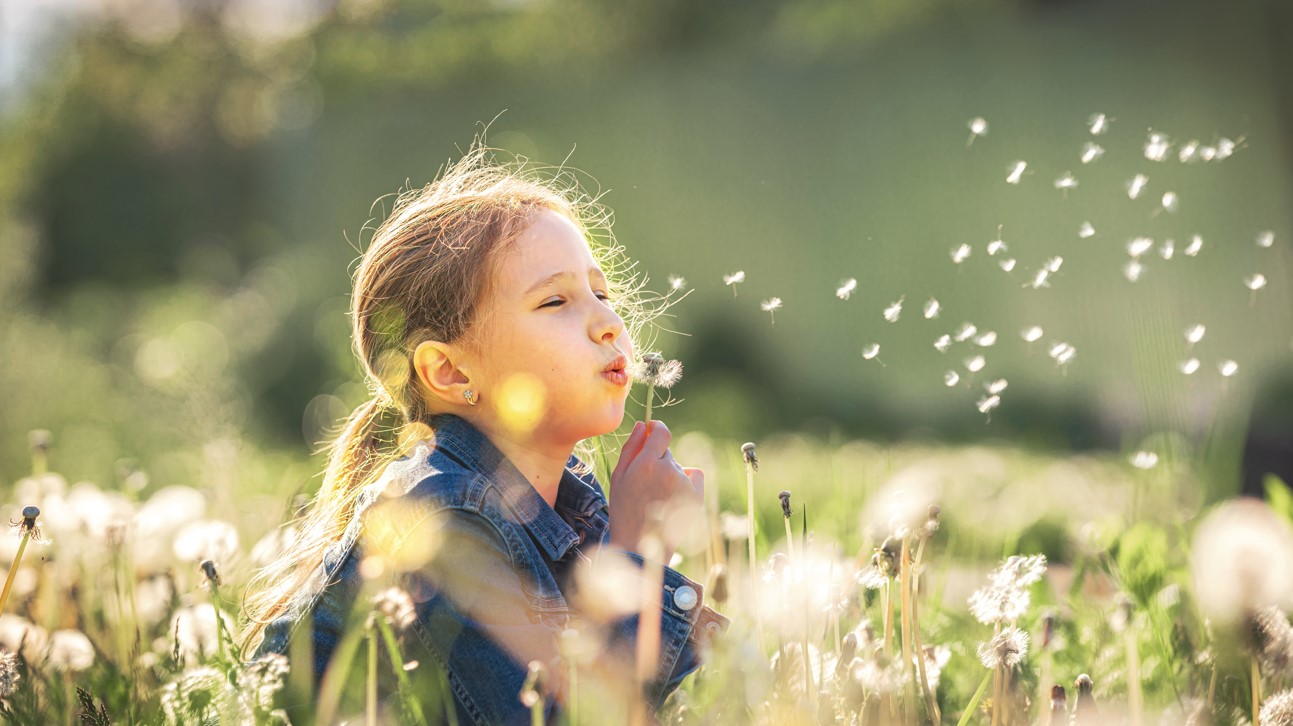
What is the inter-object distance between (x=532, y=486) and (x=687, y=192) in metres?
7.99

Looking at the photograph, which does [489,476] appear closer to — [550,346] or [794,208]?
[550,346]

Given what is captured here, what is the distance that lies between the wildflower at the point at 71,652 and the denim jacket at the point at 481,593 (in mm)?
478

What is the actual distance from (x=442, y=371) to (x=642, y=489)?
0.39 m

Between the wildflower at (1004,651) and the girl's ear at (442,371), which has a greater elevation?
the girl's ear at (442,371)

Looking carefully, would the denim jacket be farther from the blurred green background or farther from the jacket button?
the blurred green background

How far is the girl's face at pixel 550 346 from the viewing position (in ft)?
6.42

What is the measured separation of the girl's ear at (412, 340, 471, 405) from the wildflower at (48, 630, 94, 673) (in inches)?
31.4

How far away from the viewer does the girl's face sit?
196 centimetres

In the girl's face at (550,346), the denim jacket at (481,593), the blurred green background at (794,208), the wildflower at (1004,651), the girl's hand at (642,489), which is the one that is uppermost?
the blurred green background at (794,208)

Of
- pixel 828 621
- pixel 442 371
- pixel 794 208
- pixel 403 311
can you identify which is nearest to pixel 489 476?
pixel 442 371

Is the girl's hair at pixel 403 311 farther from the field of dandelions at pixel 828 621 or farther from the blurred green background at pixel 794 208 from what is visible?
the blurred green background at pixel 794 208

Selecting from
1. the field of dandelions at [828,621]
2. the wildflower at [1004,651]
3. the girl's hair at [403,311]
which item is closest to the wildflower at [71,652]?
the field of dandelions at [828,621]

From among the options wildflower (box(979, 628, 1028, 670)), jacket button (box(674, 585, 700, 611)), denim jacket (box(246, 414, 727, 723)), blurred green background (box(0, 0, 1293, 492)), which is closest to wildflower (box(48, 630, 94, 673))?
denim jacket (box(246, 414, 727, 723))

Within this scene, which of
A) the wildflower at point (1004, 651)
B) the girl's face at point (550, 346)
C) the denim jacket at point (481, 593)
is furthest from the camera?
the girl's face at point (550, 346)
